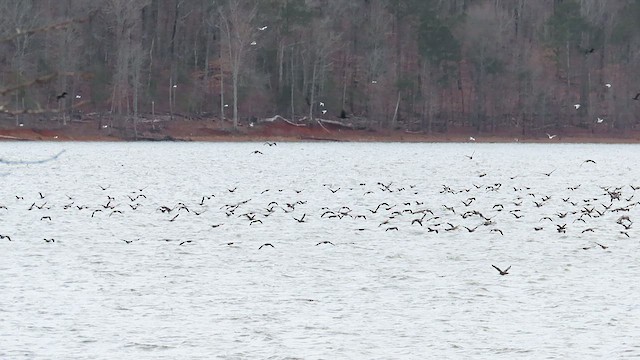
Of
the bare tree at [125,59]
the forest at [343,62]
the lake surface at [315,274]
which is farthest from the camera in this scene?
the forest at [343,62]

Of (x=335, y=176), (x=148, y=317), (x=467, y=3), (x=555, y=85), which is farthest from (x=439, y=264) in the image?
(x=467, y=3)

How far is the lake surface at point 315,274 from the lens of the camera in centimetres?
1141

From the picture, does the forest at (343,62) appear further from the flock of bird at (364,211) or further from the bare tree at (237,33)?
the flock of bird at (364,211)

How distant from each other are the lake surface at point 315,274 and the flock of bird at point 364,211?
9 cm

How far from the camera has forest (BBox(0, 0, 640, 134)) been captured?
89.1 m

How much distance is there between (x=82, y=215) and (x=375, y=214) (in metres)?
6.94

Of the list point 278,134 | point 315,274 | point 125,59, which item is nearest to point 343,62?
point 278,134

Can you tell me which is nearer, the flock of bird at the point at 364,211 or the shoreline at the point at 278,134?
the flock of bird at the point at 364,211

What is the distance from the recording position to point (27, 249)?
18172mm

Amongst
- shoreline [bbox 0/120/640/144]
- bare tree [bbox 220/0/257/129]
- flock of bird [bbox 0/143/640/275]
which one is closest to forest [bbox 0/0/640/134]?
bare tree [bbox 220/0/257/129]

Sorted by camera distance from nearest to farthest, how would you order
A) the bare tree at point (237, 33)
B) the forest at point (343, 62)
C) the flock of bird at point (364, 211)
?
1. the flock of bird at point (364, 211)
2. the bare tree at point (237, 33)
3. the forest at point (343, 62)

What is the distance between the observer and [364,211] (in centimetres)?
2638

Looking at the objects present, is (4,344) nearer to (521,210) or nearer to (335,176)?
(521,210)

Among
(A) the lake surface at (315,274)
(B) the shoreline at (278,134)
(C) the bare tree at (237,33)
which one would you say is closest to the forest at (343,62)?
(C) the bare tree at (237,33)
